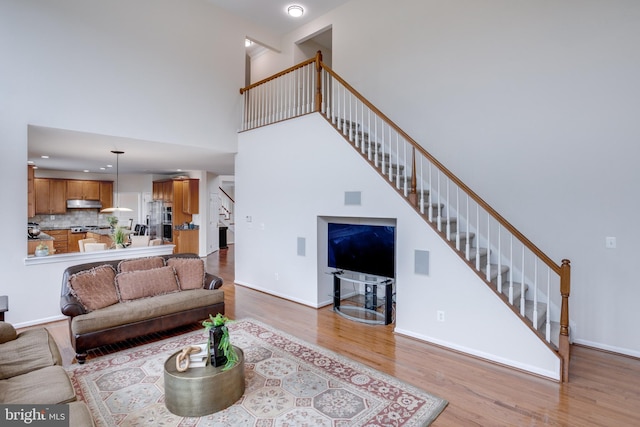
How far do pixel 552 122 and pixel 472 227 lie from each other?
5.15 ft

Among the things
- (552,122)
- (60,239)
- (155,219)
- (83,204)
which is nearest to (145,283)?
(552,122)

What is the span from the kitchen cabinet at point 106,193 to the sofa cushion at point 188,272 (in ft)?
24.9

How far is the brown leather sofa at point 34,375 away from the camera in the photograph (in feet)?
6.20

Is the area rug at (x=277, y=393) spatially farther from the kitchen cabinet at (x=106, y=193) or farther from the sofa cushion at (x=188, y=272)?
the kitchen cabinet at (x=106, y=193)

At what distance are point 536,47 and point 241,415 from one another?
16.7 ft

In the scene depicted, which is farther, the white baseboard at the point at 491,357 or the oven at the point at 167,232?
the oven at the point at 167,232

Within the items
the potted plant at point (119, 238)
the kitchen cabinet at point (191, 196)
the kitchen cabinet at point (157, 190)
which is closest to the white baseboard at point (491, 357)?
the potted plant at point (119, 238)

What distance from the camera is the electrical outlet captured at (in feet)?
11.8

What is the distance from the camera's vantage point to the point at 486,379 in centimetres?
305

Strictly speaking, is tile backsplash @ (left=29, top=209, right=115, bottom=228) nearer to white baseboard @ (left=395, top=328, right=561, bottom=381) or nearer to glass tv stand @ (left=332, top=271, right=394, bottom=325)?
glass tv stand @ (left=332, top=271, right=394, bottom=325)

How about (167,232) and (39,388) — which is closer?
(39,388)

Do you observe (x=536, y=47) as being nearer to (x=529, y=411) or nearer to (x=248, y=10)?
(x=529, y=411)

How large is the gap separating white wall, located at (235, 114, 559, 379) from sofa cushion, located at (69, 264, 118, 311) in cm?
259

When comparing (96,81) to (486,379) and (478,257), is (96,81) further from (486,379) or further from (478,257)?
(486,379)
